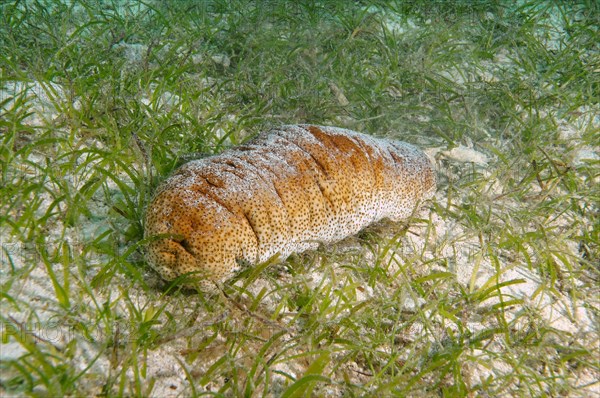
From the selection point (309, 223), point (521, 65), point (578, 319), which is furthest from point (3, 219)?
point (521, 65)

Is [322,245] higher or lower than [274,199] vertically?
lower

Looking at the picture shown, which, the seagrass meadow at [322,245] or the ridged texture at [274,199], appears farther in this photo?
the ridged texture at [274,199]

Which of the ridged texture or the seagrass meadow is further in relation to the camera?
the ridged texture

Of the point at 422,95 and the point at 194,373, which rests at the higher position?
the point at 422,95

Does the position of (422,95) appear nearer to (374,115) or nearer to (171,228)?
(374,115)

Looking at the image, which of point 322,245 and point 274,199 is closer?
point 274,199
